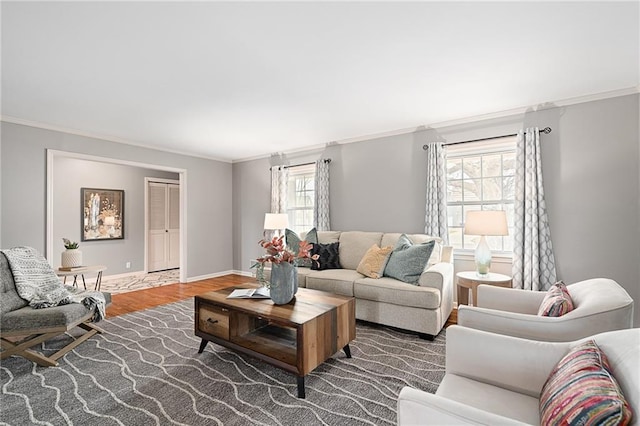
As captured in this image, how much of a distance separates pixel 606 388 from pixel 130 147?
19.0 ft

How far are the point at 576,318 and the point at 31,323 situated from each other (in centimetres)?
379

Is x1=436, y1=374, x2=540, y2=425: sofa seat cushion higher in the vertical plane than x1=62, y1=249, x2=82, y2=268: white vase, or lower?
lower

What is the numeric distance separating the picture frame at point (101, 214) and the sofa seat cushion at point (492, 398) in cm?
652

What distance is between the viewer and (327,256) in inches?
160

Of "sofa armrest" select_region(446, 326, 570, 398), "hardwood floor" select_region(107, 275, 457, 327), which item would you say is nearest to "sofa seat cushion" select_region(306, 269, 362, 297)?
"hardwood floor" select_region(107, 275, 457, 327)

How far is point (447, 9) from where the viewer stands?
5.95 feet

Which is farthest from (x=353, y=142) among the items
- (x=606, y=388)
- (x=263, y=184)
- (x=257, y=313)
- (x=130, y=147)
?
(x=606, y=388)

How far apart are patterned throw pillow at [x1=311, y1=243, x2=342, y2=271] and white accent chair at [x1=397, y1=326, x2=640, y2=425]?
2534 mm

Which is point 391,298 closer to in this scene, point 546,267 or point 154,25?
point 546,267

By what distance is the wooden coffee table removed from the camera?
2082 millimetres

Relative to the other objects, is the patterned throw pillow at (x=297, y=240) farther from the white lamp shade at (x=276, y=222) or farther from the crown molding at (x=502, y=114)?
the crown molding at (x=502, y=114)

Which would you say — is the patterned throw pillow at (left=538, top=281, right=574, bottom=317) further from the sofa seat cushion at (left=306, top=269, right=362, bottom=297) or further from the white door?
the white door

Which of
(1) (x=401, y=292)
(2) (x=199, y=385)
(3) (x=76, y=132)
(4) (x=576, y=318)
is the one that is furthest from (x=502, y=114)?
(3) (x=76, y=132)

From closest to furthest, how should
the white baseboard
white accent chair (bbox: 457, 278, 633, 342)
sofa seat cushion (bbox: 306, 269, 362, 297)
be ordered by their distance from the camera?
white accent chair (bbox: 457, 278, 633, 342) < sofa seat cushion (bbox: 306, 269, 362, 297) < the white baseboard
